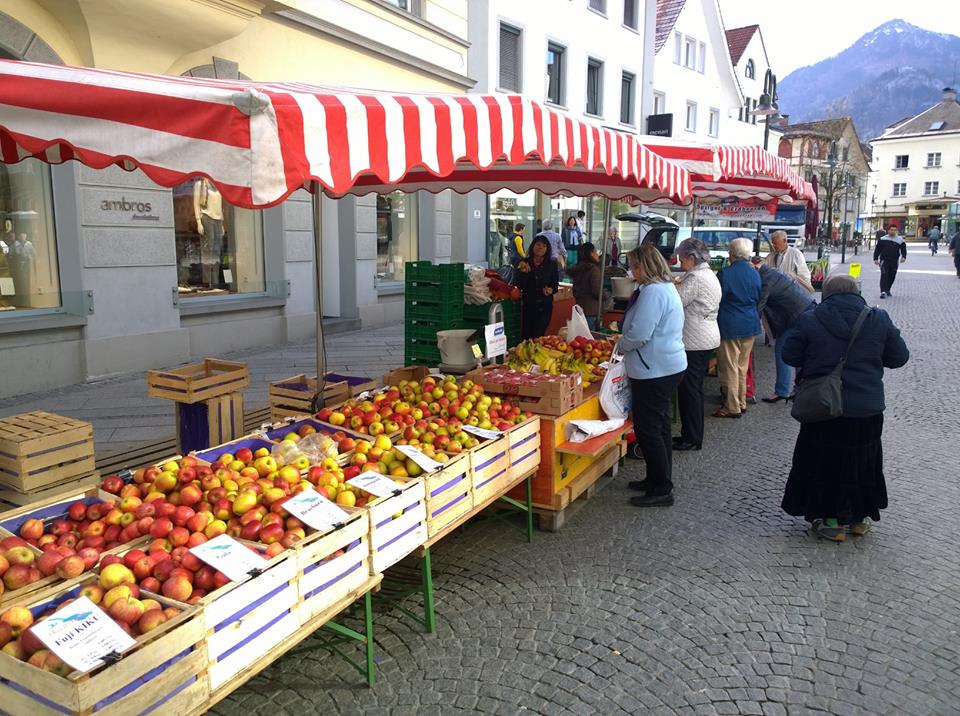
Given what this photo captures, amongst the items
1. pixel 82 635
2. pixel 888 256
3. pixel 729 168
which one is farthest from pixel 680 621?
pixel 888 256

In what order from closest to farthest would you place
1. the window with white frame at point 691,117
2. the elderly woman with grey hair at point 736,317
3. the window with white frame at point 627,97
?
the elderly woman with grey hair at point 736,317 < the window with white frame at point 627,97 < the window with white frame at point 691,117

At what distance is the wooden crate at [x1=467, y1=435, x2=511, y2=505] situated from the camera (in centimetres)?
412

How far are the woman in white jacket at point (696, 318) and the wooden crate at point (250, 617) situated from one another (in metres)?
4.61

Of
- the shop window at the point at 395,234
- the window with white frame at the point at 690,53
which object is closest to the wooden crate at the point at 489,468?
the shop window at the point at 395,234

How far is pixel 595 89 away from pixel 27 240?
A: 60.4 ft

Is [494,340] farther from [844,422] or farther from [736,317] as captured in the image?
[736,317]

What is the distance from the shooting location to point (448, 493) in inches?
152

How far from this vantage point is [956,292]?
861 inches

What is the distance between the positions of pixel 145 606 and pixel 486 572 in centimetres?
245

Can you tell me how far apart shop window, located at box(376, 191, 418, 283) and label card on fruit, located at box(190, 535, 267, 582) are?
1157cm

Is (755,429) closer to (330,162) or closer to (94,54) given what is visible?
(330,162)

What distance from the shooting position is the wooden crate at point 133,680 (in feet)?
6.63

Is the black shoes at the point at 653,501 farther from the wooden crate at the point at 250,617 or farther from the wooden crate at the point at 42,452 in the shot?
the wooden crate at the point at 42,452

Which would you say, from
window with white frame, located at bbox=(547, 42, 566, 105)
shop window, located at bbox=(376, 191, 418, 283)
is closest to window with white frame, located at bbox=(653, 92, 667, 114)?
window with white frame, located at bbox=(547, 42, 566, 105)
